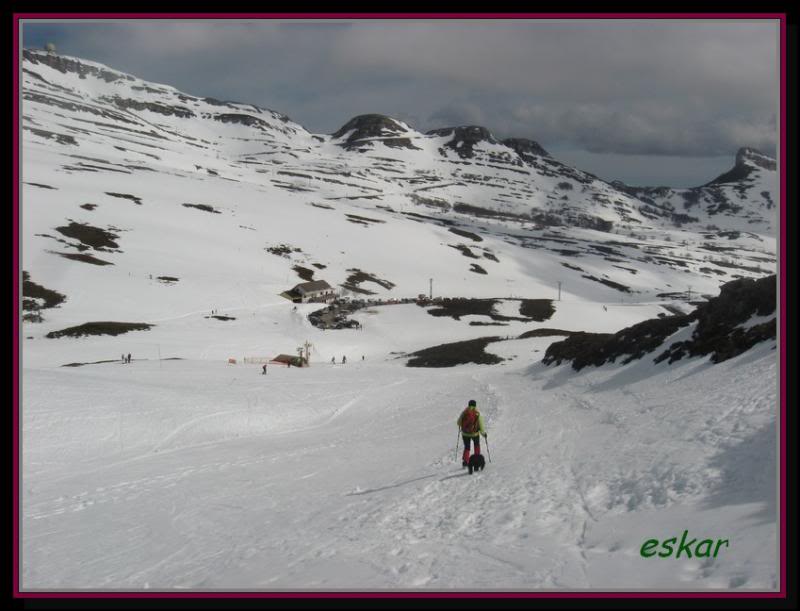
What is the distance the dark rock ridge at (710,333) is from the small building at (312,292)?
76228 millimetres

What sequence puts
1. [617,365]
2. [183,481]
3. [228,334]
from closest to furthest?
1. [183,481]
2. [617,365]
3. [228,334]

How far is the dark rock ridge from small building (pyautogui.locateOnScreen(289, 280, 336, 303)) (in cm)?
7623

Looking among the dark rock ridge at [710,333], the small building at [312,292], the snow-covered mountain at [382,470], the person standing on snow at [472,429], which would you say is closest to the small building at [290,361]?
the snow-covered mountain at [382,470]

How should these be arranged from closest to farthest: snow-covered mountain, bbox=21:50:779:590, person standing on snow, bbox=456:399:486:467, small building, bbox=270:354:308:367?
snow-covered mountain, bbox=21:50:779:590 < person standing on snow, bbox=456:399:486:467 < small building, bbox=270:354:308:367

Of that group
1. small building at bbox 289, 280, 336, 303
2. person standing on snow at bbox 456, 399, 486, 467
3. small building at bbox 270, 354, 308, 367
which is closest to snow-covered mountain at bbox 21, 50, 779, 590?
person standing on snow at bbox 456, 399, 486, 467

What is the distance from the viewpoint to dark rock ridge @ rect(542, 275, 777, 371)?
25.6m

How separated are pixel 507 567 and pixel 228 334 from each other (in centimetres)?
7275

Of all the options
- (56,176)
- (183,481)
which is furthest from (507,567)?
(56,176)

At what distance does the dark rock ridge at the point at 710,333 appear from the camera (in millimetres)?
25641

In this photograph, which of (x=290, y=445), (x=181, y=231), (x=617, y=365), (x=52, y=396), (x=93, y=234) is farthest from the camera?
(x=181, y=231)

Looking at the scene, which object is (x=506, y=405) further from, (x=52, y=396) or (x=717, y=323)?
(x=52, y=396)

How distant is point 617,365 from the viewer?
111 feet

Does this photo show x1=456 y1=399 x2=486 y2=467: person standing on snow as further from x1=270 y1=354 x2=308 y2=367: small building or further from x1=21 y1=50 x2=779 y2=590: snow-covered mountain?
x1=270 y1=354 x2=308 y2=367: small building

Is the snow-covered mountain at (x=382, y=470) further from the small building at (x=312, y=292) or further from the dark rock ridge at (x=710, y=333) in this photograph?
the small building at (x=312, y=292)
